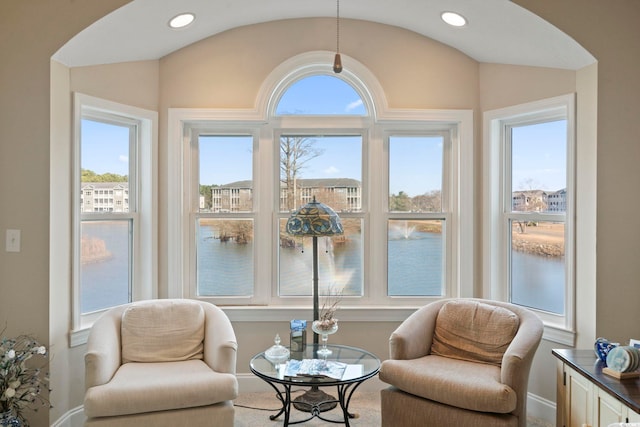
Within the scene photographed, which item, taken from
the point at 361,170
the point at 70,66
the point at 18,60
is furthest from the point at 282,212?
the point at 18,60

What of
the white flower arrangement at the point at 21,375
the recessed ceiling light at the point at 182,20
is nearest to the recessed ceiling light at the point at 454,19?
the recessed ceiling light at the point at 182,20

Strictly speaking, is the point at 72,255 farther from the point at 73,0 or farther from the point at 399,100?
the point at 399,100

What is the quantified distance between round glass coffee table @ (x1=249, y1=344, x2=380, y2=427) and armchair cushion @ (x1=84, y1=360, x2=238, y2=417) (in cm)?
26

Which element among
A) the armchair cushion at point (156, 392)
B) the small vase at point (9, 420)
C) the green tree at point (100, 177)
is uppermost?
the green tree at point (100, 177)

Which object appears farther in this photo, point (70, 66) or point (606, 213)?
point (70, 66)

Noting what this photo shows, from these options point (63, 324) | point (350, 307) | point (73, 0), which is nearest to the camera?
point (73, 0)

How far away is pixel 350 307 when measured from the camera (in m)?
3.46

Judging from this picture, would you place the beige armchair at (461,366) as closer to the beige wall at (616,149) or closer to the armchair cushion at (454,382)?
the armchair cushion at (454,382)

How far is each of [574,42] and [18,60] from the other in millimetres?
3122

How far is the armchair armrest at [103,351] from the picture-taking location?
2.40 metres

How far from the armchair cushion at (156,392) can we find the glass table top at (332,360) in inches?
9.0

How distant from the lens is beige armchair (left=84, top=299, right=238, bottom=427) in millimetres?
2324

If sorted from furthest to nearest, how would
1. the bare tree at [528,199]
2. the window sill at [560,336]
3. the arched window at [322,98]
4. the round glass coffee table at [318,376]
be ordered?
the arched window at [322,98] < the bare tree at [528,199] < the window sill at [560,336] < the round glass coffee table at [318,376]

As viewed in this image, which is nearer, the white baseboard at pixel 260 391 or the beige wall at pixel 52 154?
the beige wall at pixel 52 154
